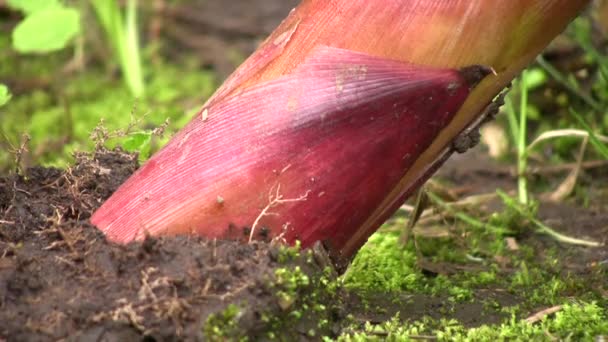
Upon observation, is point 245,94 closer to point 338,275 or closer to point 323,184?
point 323,184

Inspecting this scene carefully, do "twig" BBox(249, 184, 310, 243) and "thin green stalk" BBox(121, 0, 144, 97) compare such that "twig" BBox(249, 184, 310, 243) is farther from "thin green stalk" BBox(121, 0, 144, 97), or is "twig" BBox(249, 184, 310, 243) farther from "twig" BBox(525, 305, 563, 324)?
"thin green stalk" BBox(121, 0, 144, 97)

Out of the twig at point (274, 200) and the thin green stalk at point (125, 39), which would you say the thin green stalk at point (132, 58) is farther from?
the twig at point (274, 200)

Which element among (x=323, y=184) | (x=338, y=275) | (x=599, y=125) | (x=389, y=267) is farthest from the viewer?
(x=599, y=125)

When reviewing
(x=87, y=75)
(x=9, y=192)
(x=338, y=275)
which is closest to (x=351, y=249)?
(x=338, y=275)

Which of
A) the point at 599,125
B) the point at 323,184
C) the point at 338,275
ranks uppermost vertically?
the point at 323,184

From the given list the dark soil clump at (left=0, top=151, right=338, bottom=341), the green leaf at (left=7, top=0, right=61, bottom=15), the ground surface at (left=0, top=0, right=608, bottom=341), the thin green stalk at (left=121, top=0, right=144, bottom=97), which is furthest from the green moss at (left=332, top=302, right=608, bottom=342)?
the thin green stalk at (left=121, top=0, right=144, bottom=97)

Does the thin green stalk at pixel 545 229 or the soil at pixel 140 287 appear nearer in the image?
the soil at pixel 140 287

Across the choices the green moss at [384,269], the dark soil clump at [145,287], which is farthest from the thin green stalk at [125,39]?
the dark soil clump at [145,287]

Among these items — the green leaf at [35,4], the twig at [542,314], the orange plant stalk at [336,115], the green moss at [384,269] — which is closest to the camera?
the orange plant stalk at [336,115]
